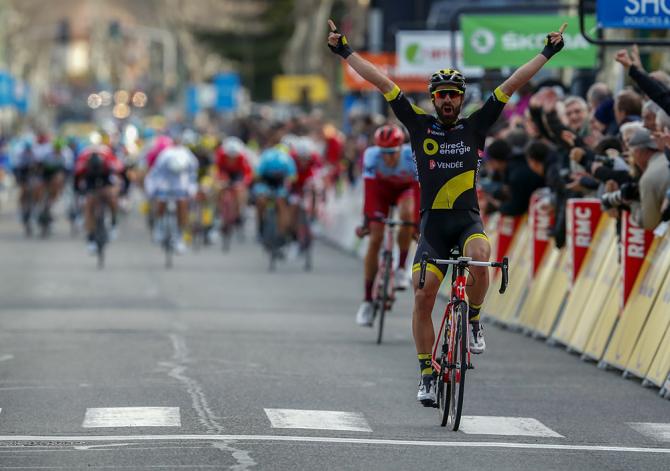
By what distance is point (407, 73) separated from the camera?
90.5 feet

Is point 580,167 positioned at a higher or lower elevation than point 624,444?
higher

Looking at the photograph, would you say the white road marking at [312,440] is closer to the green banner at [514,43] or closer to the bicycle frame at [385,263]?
the bicycle frame at [385,263]

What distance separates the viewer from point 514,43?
2202 centimetres

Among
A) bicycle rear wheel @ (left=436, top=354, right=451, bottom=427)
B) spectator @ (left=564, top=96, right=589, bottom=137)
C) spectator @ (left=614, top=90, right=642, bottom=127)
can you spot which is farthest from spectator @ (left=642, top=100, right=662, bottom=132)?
spectator @ (left=564, top=96, right=589, bottom=137)

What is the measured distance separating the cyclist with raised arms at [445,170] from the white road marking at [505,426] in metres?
0.31

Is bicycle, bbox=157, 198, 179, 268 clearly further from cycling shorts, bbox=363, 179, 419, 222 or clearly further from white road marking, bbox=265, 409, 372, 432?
white road marking, bbox=265, 409, 372, 432

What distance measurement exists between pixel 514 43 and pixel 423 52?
17.6 feet

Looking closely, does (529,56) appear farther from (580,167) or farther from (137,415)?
(137,415)

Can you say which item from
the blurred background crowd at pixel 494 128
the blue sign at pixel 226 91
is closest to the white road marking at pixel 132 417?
the blurred background crowd at pixel 494 128

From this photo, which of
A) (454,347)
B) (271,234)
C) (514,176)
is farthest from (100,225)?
(454,347)

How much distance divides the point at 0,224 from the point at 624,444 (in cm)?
3312

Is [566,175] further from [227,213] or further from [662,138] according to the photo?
[227,213]

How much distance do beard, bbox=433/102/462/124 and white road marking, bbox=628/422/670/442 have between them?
2.06m

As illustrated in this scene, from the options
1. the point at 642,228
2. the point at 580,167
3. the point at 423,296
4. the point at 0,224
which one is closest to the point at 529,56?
the point at 580,167
